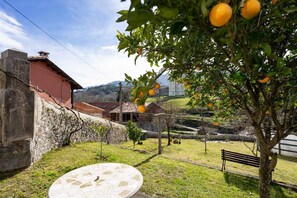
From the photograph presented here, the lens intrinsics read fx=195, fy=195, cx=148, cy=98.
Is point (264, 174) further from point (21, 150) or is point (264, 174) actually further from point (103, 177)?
point (21, 150)

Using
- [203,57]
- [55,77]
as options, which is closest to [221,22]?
[203,57]

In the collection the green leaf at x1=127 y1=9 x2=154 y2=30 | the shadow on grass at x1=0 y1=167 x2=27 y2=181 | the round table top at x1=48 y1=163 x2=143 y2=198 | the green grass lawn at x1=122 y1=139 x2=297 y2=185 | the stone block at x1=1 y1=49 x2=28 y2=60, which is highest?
the stone block at x1=1 y1=49 x2=28 y2=60

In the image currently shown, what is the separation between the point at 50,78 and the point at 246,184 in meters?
15.7

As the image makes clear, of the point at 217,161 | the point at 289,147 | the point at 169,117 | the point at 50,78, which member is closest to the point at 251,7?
the point at 217,161

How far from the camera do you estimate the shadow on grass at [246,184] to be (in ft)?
19.2

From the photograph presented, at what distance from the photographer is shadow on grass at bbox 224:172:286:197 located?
5.86 m

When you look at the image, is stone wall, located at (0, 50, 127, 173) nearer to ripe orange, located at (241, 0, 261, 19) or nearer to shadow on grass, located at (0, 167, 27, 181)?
shadow on grass, located at (0, 167, 27, 181)

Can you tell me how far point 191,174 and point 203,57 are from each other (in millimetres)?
5423

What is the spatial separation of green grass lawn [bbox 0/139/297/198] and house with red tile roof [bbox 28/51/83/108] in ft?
25.4

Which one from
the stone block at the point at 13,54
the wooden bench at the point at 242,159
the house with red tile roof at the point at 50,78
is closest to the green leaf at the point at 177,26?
the stone block at the point at 13,54

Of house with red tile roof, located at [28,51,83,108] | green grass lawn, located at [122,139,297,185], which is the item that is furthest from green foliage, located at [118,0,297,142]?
house with red tile roof, located at [28,51,83,108]

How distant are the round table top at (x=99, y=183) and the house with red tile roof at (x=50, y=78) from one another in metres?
10.3

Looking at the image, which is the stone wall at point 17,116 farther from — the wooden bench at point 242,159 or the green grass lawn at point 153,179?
the wooden bench at point 242,159

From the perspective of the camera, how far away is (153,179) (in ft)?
18.4
